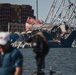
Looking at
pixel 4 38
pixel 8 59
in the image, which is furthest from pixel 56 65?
pixel 4 38

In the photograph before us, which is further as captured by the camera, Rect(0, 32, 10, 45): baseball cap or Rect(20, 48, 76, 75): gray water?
Rect(20, 48, 76, 75): gray water

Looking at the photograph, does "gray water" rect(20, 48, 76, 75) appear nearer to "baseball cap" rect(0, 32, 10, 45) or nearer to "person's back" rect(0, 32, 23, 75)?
"person's back" rect(0, 32, 23, 75)

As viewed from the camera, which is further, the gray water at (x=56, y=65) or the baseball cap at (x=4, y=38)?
the gray water at (x=56, y=65)

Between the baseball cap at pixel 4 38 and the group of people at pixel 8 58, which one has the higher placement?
the baseball cap at pixel 4 38

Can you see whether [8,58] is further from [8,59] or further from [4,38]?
[4,38]

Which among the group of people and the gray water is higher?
the group of people

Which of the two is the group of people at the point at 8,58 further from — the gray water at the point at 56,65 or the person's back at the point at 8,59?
the gray water at the point at 56,65

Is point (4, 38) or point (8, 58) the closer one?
point (4, 38)

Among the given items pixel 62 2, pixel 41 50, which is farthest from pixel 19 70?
pixel 62 2

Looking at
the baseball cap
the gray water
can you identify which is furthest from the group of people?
the gray water

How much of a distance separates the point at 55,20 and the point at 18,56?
146 metres

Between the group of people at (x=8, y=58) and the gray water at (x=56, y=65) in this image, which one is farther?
the gray water at (x=56, y=65)

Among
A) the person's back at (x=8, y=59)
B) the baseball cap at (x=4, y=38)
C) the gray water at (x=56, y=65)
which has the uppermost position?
the baseball cap at (x=4, y=38)

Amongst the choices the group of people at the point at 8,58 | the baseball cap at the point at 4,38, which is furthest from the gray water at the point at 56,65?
the baseball cap at the point at 4,38
